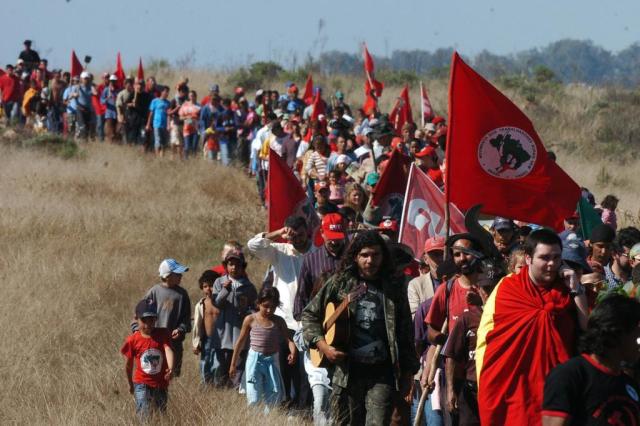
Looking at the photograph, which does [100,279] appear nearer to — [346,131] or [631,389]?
[346,131]

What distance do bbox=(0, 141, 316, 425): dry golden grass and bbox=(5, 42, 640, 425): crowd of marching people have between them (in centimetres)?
45

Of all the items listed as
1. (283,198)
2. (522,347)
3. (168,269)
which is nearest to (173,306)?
(168,269)

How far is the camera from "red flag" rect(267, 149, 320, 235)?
12055 mm

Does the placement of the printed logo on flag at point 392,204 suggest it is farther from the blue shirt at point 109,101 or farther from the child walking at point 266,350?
the blue shirt at point 109,101

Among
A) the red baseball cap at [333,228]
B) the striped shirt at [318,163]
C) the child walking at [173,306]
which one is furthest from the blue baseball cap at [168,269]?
the striped shirt at [318,163]

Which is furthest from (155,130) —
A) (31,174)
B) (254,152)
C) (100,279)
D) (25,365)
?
(25,365)

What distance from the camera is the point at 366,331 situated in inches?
316

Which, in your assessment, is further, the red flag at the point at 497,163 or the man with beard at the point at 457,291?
the red flag at the point at 497,163

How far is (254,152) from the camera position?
73.3 feet

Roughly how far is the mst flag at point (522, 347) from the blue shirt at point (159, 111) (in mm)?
20415

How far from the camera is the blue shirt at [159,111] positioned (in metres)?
26.9

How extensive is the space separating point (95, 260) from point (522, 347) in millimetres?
10789

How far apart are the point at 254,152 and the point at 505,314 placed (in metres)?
15.6

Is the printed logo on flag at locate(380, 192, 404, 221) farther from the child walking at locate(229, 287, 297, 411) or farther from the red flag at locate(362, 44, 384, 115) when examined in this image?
the red flag at locate(362, 44, 384, 115)
